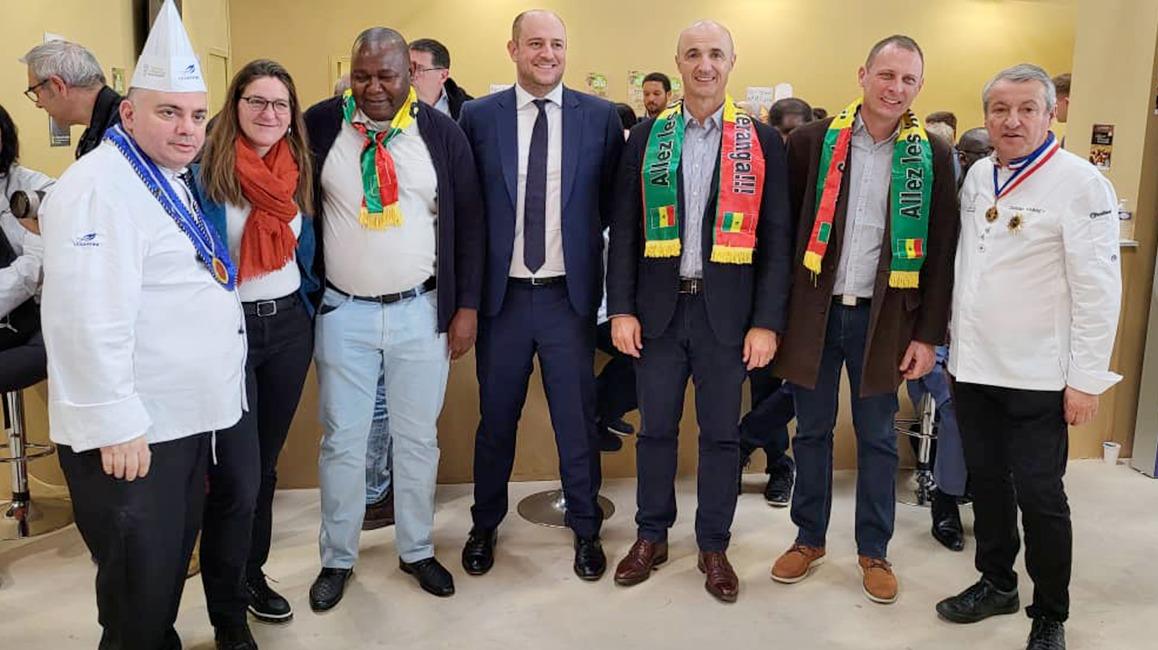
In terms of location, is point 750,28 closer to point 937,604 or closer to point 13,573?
point 937,604

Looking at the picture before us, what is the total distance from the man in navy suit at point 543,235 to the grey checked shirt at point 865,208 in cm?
77

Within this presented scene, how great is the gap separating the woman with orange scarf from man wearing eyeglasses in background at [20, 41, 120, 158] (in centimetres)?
79

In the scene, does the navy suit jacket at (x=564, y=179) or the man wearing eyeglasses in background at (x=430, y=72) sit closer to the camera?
the navy suit jacket at (x=564, y=179)

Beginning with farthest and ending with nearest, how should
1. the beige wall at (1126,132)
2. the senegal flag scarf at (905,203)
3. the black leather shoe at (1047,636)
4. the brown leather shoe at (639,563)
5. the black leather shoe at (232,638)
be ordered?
the beige wall at (1126,132) → the brown leather shoe at (639,563) → the senegal flag scarf at (905,203) → the black leather shoe at (1047,636) → the black leather shoe at (232,638)

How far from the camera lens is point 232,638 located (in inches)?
98.7

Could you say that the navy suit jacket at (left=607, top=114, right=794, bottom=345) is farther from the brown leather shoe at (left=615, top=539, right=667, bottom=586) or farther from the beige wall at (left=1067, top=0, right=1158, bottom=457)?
the beige wall at (left=1067, top=0, right=1158, bottom=457)

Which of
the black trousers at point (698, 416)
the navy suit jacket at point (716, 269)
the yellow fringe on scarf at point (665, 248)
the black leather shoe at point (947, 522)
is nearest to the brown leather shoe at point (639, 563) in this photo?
the black trousers at point (698, 416)

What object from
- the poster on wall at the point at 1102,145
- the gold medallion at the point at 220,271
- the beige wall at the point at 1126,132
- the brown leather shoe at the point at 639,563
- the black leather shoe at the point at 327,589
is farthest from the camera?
the poster on wall at the point at 1102,145

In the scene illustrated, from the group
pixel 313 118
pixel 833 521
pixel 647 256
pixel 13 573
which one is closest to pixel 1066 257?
pixel 647 256

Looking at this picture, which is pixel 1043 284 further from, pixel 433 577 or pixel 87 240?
pixel 87 240

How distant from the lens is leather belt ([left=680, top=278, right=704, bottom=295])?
2879mm

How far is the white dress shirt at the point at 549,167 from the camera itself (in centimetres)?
292

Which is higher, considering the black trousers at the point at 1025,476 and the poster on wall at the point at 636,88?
the poster on wall at the point at 636,88

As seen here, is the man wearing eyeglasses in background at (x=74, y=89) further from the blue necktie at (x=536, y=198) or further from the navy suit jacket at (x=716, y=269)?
the navy suit jacket at (x=716, y=269)
